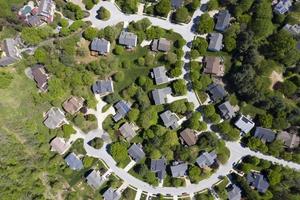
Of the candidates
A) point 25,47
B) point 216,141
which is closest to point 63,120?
point 25,47

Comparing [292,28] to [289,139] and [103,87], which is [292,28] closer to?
[289,139]

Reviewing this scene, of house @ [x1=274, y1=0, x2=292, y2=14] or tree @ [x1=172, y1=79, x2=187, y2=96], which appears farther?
house @ [x1=274, y1=0, x2=292, y2=14]

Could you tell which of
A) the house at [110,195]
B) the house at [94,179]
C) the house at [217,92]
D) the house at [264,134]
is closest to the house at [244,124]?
the house at [264,134]

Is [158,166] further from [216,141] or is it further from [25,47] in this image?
[25,47]

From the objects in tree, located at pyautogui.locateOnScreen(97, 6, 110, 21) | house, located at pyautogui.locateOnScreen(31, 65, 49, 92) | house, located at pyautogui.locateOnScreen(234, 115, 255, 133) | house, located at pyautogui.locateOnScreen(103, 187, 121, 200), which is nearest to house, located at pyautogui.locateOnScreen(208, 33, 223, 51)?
house, located at pyautogui.locateOnScreen(234, 115, 255, 133)

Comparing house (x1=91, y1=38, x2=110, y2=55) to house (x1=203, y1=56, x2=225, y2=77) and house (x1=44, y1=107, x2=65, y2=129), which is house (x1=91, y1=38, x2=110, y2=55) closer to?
house (x1=44, y1=107, x2=65, y2=129)
